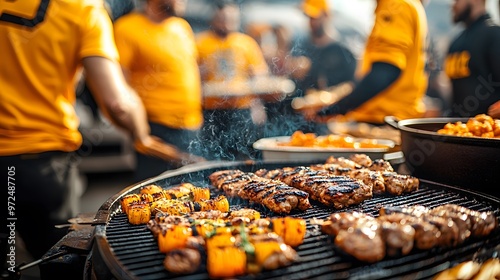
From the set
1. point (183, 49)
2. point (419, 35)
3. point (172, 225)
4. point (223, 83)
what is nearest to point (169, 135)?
point (183, 49)

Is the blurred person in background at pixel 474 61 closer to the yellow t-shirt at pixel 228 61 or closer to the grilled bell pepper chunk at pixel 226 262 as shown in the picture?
the yellow t-shirt at pixel 228 61

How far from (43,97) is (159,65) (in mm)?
2522

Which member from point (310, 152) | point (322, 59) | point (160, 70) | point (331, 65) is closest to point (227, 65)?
point (322, 59)

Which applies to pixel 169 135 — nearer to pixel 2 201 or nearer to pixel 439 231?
pixel 2 201

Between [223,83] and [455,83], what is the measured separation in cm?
389

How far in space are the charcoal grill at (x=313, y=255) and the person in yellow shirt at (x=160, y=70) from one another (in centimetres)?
343

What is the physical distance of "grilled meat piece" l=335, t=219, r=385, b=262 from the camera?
1791mm

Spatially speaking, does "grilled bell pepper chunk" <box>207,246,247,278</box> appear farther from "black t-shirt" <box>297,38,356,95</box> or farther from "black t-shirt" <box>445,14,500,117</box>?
"black t-shirt" <box>297,38,356,95</box>

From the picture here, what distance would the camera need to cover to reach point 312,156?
12.8ft

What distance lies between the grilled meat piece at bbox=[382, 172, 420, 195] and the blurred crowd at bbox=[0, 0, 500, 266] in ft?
3.27

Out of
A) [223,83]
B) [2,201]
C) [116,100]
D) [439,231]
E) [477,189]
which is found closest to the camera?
[439,231]

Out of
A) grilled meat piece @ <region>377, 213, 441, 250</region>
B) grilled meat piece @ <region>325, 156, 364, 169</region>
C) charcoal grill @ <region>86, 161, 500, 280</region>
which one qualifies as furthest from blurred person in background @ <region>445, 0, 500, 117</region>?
grilled meat piece @ <region>377, 213, 441, 250</region>

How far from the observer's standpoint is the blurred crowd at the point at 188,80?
Answer: 11.3 ft

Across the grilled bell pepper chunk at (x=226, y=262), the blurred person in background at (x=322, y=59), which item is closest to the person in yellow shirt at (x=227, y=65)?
the blurred person in background at (x=322, y=59)
